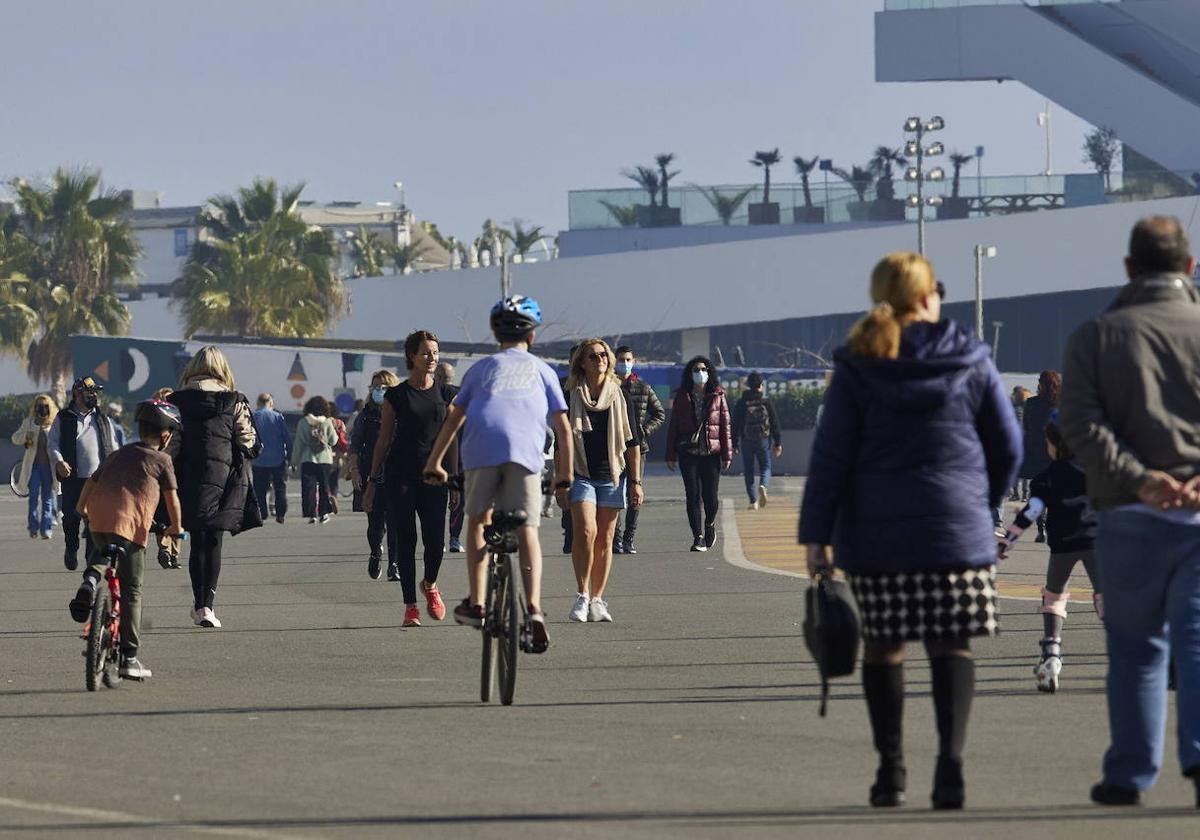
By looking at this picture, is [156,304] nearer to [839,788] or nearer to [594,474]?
[594,474]

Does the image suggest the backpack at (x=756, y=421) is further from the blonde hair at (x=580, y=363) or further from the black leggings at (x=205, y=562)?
the black leggings at (x=205, y=562)

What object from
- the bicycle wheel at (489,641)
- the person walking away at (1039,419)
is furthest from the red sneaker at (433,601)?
the person walking away at (1039,419)

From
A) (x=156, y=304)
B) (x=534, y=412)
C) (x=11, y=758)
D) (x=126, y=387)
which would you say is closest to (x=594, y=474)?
(x=534, y=412)

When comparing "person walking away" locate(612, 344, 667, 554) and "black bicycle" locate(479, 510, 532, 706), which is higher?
"person walking away" locate(612, 344, 667, 554)

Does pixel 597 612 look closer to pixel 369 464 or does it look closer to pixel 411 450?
pixel 411 450

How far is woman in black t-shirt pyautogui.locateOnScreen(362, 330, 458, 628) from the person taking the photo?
534 inches

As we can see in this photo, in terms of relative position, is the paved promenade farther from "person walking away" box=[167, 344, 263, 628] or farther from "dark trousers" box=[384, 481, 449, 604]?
"person walking away" box=[167, 344, 263, 628]

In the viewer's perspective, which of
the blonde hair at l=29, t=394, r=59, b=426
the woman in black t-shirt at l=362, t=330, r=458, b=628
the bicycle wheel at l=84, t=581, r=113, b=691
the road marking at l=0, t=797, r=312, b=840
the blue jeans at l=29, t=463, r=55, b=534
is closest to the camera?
the road marking at l=0, t=797, r=312, b=840

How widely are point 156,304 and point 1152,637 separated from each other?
79.9m

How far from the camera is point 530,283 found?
7281 cm

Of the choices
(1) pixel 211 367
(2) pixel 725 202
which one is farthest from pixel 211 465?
(2) pixel 725 202

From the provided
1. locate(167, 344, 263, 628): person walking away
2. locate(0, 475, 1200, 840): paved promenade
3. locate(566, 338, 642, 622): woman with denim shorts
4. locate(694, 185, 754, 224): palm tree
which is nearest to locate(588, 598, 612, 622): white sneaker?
locate(566, 338, 642, 622): woman with denim shorts

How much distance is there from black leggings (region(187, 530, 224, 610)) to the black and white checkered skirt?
7216 mm

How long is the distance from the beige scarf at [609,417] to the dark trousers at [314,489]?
13.6 metres
